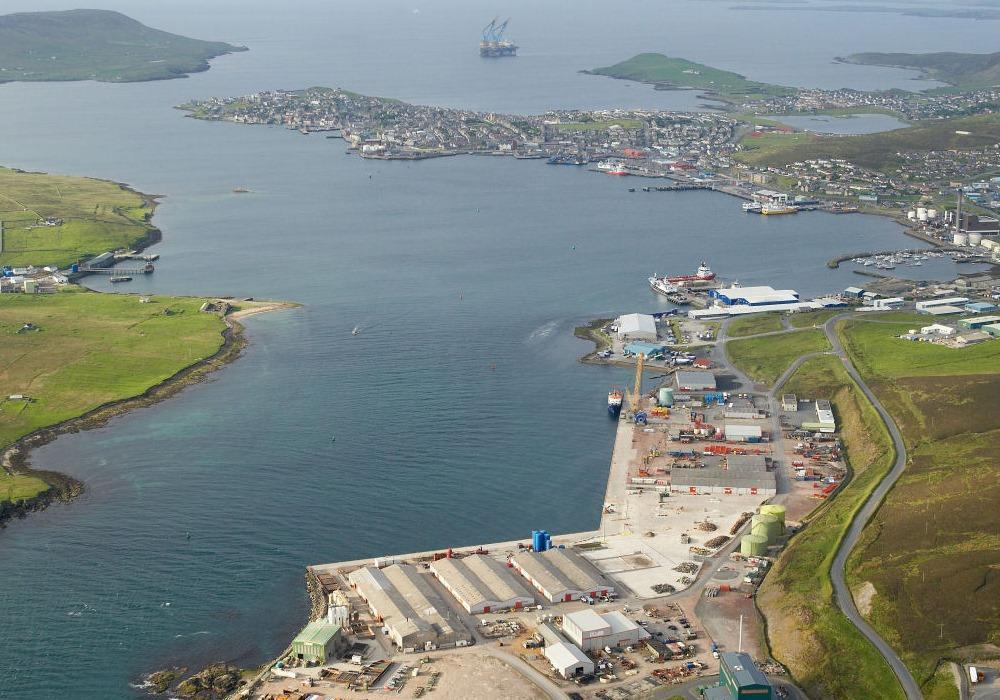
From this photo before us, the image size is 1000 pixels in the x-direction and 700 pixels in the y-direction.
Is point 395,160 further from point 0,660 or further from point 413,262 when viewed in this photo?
point 0,660

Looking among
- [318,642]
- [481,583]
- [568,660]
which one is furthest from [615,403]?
[318,642]

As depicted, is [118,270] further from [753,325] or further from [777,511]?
[777,511]

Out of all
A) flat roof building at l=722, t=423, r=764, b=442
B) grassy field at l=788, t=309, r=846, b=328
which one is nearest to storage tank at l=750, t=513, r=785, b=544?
flat roof building at l=722, t=423, r=764, b=442

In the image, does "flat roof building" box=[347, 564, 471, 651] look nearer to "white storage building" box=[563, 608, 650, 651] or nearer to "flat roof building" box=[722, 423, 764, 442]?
"white storage building" box=[563, 608, 650, 651]

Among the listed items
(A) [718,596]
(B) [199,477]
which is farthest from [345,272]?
(A) [718,596]

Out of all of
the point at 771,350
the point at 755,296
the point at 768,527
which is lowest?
the point at 768,527

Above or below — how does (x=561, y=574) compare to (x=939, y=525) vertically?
below
